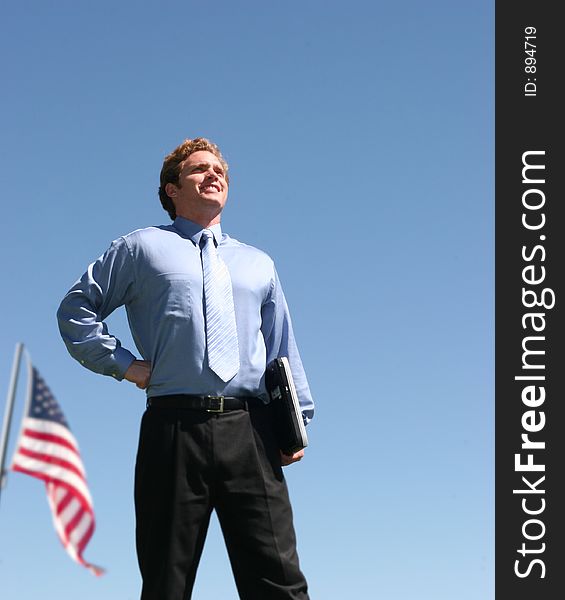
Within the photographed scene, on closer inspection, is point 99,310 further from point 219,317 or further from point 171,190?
point 171,190

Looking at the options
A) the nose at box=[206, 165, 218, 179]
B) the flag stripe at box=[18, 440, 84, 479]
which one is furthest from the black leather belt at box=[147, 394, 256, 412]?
the nose at box=[206, 165, 218, 179]

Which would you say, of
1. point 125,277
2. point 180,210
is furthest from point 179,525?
point 180,210

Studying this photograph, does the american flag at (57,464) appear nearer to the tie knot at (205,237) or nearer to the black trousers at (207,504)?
the black trousers at (207,504)

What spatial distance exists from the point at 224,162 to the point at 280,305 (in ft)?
2.83

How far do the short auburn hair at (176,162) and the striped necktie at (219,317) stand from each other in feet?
1.62

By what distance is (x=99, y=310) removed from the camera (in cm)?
574

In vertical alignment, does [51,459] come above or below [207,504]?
above

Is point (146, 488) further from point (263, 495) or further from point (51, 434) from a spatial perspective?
point (51, 434)

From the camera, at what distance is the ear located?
610 centimetres

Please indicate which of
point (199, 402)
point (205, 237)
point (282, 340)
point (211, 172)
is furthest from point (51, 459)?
point (211, 172)

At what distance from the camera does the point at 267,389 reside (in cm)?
577

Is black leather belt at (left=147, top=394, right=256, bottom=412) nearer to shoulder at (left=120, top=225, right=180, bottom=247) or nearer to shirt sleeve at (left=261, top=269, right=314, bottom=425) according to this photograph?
shirt sleeve at (left=261, top=269, right=314, bottom=425)

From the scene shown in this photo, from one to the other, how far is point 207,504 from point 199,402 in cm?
50

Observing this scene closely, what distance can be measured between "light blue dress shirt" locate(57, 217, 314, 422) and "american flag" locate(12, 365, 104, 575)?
1.17 metres
